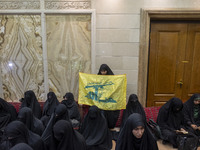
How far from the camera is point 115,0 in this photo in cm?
438

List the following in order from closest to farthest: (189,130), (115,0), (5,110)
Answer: (189,130) → (5,110) → (115,0)

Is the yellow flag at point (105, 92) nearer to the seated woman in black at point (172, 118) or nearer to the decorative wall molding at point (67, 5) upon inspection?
the seated woman in black at point (172, 118)

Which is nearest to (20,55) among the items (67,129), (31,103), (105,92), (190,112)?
(31,103)

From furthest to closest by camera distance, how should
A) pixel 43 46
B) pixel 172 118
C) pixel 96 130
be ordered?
pixel 43 46, pixel 172 118, pixel 96 130

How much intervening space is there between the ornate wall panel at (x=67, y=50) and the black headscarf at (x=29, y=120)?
166cm

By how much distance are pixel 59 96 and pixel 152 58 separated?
9.09ft

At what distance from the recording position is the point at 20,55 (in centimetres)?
475

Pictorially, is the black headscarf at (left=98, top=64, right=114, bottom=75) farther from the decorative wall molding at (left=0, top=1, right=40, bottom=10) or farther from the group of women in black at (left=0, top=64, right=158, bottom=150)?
the decorative wall molding at (left=0, top=1, right=40, bottom=10)

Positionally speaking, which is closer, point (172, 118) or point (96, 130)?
point (96, 130)

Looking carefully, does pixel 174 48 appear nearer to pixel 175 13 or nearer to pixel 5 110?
pixel 175 13

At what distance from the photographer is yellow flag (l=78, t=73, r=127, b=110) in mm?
4062

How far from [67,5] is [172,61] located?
3157 mm

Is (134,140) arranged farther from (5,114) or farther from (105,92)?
(5,114)

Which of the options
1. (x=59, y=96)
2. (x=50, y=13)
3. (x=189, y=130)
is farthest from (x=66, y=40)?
(x=189, y=130)
